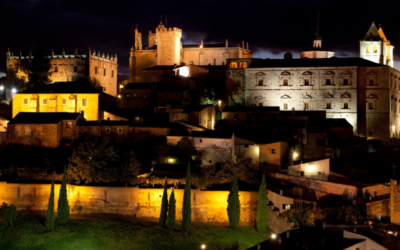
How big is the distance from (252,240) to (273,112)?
20883mm

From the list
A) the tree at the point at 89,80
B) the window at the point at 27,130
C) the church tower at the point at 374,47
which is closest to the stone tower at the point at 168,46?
the tree at the point at 89,80

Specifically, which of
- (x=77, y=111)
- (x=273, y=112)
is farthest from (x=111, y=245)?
(x=273, y=112)

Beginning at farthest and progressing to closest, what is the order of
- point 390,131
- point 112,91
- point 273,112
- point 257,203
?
1. point 112,91
2. point 390,131
3. point 273,112
4. point 257,203

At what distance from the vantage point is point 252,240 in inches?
1345

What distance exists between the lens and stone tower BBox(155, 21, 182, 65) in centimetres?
7331

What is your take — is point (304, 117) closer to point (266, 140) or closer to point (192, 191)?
point (266, 140)

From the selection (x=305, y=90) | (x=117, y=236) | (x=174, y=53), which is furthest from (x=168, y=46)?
(x=117, y=236)

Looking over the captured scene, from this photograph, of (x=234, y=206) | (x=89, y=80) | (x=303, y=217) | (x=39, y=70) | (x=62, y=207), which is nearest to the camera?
(x=303, y=217)

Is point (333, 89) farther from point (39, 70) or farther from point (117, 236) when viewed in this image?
point (117, 236)

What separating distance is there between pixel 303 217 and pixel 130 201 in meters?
11.9

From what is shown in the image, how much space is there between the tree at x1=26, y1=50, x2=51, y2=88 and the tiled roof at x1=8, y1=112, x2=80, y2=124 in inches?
584

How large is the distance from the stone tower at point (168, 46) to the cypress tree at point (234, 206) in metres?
40.2

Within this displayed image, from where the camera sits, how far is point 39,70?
62094 millimetres

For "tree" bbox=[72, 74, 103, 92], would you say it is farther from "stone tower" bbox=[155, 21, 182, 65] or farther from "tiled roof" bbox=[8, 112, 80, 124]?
"tiled roof" bbox=[8, 112, 80, 124]
